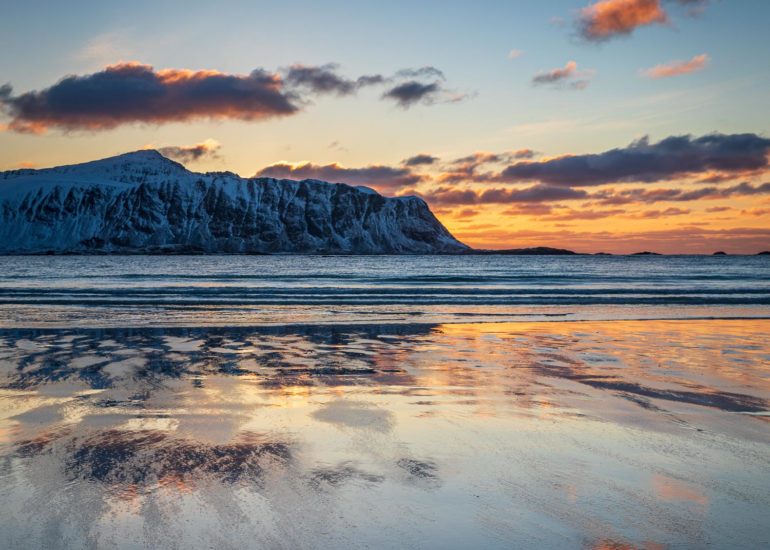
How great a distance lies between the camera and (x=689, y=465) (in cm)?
→ 664

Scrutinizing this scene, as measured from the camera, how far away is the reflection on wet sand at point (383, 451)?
198 inches

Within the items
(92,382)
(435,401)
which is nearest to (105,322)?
(92,382)

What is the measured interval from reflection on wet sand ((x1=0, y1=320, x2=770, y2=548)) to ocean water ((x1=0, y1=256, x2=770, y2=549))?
0.03m

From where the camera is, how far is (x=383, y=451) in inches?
281

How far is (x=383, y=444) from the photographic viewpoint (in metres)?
7.41

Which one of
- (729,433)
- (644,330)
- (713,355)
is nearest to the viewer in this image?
(729,433)

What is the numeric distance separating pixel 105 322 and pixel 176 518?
19499 mm

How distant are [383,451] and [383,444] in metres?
0.29

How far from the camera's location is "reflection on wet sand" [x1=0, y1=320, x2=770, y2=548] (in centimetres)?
504

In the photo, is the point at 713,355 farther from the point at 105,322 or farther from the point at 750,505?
the point at 105,322

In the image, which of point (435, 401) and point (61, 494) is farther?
point (435, 401)

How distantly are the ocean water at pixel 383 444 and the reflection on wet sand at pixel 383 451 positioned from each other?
0.10 ft

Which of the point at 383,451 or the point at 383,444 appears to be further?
the point at 383,444

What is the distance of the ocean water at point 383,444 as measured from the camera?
504cm
